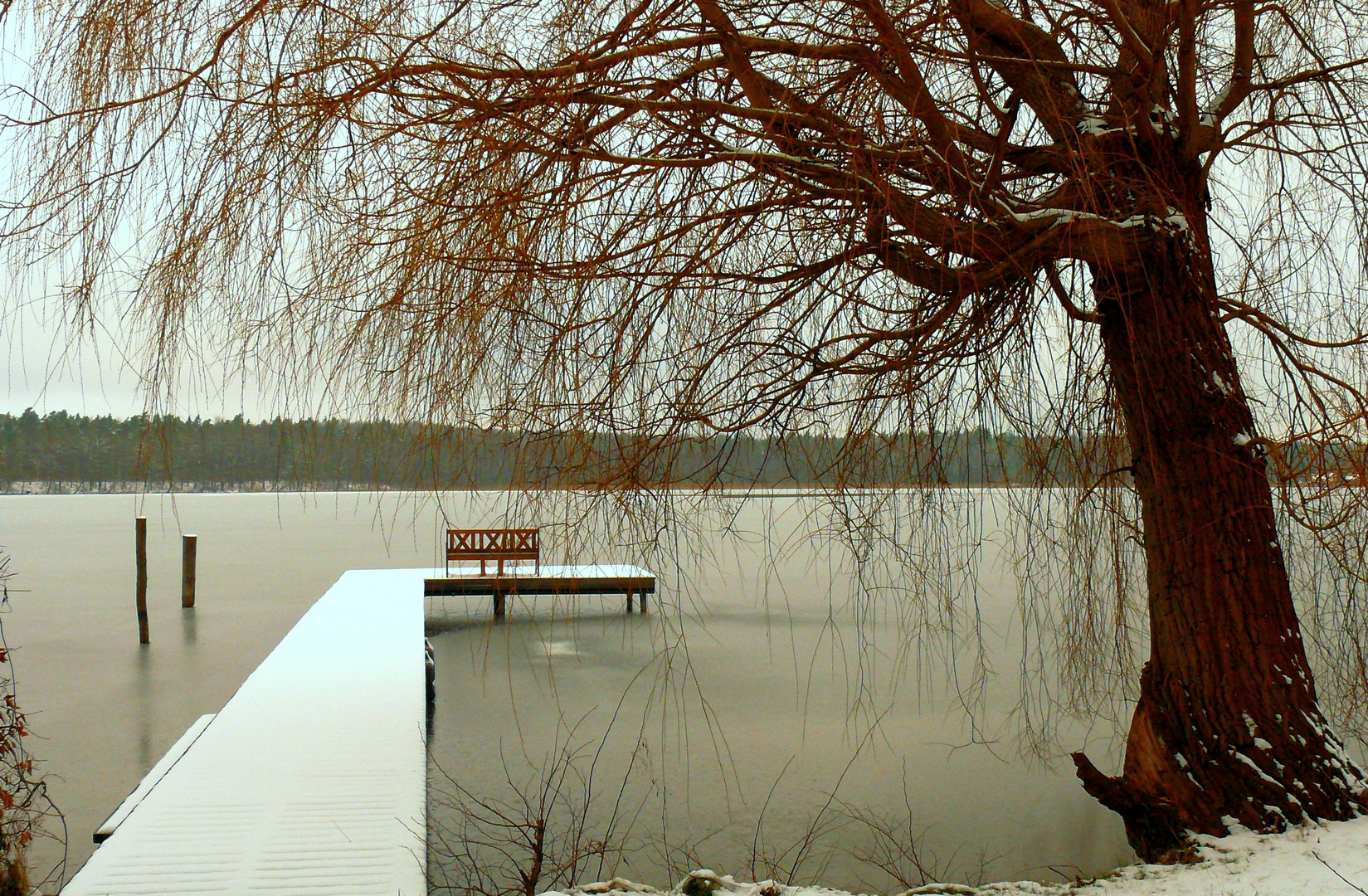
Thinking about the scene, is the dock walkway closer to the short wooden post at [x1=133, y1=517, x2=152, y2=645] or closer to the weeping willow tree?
the weeping willow tree

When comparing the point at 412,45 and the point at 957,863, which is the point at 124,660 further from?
the point at 412,45

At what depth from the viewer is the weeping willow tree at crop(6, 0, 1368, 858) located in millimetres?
A: 1763

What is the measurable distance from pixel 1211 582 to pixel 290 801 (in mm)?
2546

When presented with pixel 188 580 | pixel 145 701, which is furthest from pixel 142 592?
pixel 145 701

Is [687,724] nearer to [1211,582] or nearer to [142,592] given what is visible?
Answer: [1211,582]

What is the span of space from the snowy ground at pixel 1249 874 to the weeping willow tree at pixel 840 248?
0.41ft

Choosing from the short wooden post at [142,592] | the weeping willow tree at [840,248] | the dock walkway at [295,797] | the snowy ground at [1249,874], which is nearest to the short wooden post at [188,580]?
the short wooden post at [142,592]

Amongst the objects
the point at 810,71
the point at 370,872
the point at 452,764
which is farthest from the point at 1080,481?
the point at 452,764

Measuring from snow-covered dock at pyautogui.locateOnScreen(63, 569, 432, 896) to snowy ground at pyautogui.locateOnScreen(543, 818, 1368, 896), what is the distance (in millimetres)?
732

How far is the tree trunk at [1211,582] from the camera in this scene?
275 centimetres

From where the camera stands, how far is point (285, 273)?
1.86m

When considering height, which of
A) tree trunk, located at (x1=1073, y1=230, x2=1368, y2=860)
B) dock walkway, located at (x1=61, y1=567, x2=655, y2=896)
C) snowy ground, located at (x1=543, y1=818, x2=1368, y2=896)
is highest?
tree trunk, located at (x1=1073, y1=230, x2=1368, y2=860)

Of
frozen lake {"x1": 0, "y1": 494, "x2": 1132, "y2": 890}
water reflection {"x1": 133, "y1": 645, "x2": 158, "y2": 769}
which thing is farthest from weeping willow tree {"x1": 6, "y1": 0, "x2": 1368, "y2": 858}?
water reflection {"x1": 133, "y1": 645, "x2": 158, "y2": 769}

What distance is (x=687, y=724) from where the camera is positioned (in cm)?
582
